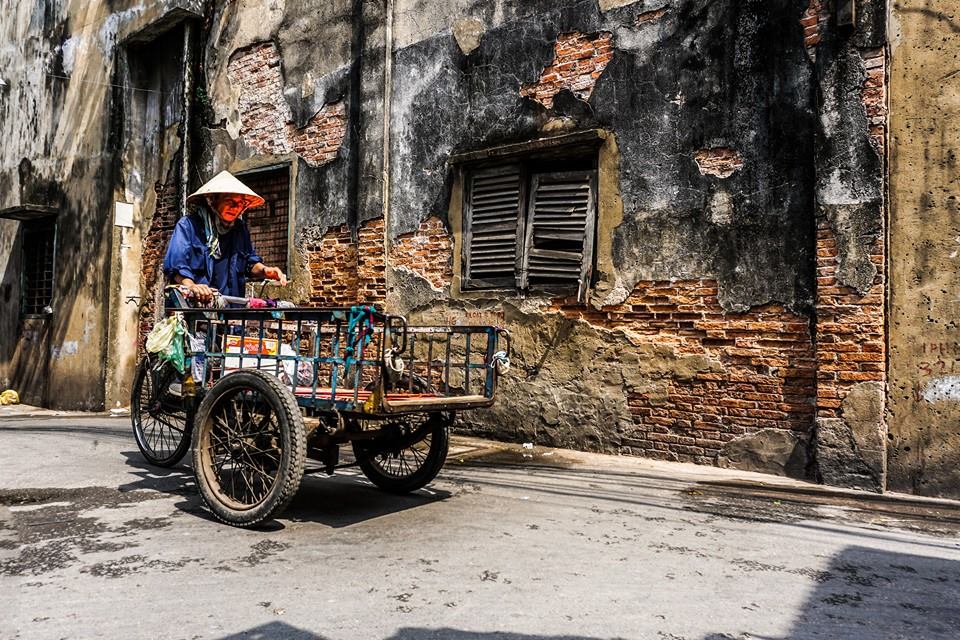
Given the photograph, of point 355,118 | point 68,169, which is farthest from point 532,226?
point 68,169

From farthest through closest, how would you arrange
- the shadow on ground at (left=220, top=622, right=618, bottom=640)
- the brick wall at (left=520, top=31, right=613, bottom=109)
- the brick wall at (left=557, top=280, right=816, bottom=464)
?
the brick wall at (left=520, top=31, right=613, bottom=109)
the brick wall at (left=557, top=280, right=816, bottom=464)
the shadow on ground at (left=220, top=622, right=618, bottom=640)

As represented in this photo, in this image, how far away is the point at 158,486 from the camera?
503cm

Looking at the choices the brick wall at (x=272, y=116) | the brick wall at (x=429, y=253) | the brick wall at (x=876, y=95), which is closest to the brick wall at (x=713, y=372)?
the brick wall at (x=876, y=95)

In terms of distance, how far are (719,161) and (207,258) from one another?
414cm

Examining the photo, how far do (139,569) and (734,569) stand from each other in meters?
2.72

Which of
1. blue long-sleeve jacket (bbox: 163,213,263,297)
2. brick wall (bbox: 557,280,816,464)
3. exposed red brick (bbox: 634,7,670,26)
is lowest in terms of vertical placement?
brick wall (bbox: 557,280,816,464)

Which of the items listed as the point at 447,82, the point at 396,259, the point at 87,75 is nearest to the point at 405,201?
the point at 396,259

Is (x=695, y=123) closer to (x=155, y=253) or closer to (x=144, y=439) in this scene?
(x=144, y=439)

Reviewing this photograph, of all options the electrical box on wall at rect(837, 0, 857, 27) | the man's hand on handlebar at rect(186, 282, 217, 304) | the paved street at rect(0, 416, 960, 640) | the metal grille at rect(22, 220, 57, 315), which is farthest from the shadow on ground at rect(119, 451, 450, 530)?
the metal grille at rect(22, 220, 57, 315)

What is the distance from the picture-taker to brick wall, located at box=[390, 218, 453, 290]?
7.56 metres

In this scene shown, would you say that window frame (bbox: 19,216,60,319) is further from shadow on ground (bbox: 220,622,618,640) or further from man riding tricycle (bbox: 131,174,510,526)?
shadow on ground (bbox: 220,622,618,640)

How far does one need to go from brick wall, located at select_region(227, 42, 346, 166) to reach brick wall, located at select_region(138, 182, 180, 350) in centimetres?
173

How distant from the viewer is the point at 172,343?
4746mm

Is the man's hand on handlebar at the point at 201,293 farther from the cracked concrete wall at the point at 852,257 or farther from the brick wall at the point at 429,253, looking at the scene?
the cracked concrete wall at the point at 852,257
